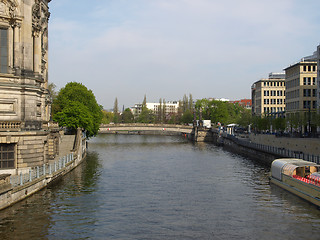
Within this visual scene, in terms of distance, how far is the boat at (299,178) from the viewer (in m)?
32.1

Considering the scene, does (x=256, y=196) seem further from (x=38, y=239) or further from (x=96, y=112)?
(x=96, y=112)

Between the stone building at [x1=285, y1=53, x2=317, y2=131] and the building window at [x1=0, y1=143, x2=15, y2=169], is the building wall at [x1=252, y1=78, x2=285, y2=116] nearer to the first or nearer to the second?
the stone building at [x1=285, y1=53, x2=317, y2=131]

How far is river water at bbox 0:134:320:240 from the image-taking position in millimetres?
24891

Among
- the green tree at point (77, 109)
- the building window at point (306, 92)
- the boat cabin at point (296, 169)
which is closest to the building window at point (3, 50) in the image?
the boat cabin at point (296, 169)

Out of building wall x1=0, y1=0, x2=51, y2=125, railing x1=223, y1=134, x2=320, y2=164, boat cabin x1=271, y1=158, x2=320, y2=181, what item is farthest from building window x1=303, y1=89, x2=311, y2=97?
building wall x1=0, y1=0, x2=51, y2=125

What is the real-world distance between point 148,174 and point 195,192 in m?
12.4

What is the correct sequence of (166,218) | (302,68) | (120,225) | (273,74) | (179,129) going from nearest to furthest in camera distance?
(120,225)
(166,218)
(302,68)
(179,129)
(273,74)

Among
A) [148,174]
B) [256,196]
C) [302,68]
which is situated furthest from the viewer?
[302,68]

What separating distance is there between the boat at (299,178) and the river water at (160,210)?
80 centimetres

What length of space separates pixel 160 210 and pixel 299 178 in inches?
540

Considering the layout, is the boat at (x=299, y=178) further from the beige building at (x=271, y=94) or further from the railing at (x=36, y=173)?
the beige building at (x=271, y=94)

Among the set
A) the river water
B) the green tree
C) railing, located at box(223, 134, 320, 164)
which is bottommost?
the river water

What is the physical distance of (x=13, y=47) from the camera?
3753cm

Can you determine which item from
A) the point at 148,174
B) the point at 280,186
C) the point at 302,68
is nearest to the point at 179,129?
the point at 302,68
